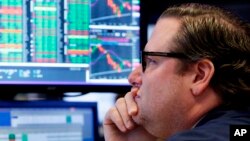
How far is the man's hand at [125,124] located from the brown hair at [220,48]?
0.74 ft

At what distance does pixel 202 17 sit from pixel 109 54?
493 mm

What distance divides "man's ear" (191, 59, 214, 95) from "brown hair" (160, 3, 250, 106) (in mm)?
14

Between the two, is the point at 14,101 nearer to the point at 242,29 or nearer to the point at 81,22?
the point at 81,22

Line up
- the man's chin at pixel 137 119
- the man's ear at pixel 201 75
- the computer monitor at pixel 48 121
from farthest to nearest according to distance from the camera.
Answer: the computer monitor at pixel 48 121, the man's chin at pixel 137 119, the man's ear at pixel 201 75

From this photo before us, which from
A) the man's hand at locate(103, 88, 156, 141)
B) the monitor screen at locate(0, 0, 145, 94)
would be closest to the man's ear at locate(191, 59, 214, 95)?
the man's hand at locate(103, 88, 156, 141)

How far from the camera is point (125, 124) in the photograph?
1.38 meters

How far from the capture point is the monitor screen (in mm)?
1546

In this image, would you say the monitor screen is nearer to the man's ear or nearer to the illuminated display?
the illuminated display

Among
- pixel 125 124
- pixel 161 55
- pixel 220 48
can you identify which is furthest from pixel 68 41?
pixel 220 48

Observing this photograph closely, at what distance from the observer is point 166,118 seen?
3.99 feet

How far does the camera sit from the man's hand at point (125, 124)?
1.35 meters

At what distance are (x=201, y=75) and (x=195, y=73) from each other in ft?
0.05

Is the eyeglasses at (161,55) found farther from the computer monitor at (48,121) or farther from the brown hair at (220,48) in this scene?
the computer monitor at (48,121)

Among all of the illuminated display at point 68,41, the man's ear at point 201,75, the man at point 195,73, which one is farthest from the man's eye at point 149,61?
the illuminated display at point 68,41
